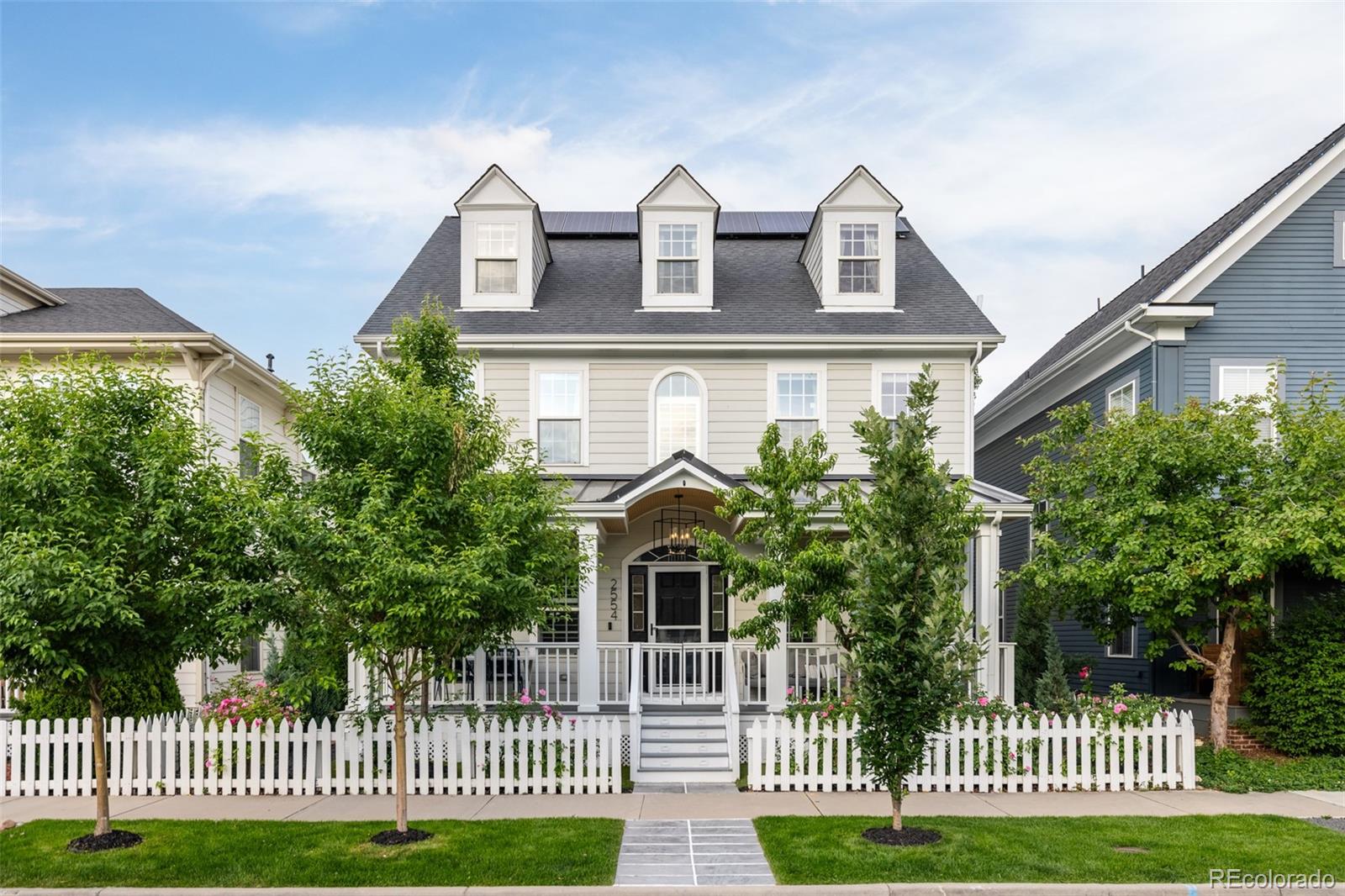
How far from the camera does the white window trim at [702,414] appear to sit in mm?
16391

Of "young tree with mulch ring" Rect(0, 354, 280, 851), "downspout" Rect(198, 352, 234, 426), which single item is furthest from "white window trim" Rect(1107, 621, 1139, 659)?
"downspout" Rect(198, 352, 234, 426)

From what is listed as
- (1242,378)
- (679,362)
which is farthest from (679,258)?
(1242,378)

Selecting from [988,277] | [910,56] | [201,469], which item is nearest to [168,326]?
[201,469]

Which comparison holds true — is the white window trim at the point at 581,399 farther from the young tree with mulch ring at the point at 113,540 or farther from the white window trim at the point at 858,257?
the young tree with mulch ring at the point at 113,540

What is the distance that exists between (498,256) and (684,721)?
8.87 metres

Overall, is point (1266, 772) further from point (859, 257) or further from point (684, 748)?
point (859, 257)

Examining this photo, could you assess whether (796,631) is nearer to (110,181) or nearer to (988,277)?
(110,181)

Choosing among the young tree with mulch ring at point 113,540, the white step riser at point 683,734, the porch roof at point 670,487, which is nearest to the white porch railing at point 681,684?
the white step riser at point 683,734

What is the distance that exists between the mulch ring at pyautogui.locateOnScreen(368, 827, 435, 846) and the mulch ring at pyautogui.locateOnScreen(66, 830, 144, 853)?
2.26 m

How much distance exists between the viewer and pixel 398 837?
905cm

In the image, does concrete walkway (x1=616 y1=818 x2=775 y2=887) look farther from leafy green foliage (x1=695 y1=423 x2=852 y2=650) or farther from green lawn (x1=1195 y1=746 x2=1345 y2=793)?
green lawn (x1=1195 y1=746 x2=1345 y2=793)

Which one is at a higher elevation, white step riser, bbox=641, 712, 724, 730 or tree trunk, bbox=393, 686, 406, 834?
tree trunk, bbox=393, 686, 406, 834

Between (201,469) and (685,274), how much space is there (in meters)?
9.88

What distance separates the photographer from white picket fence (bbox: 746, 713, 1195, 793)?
11.4m
